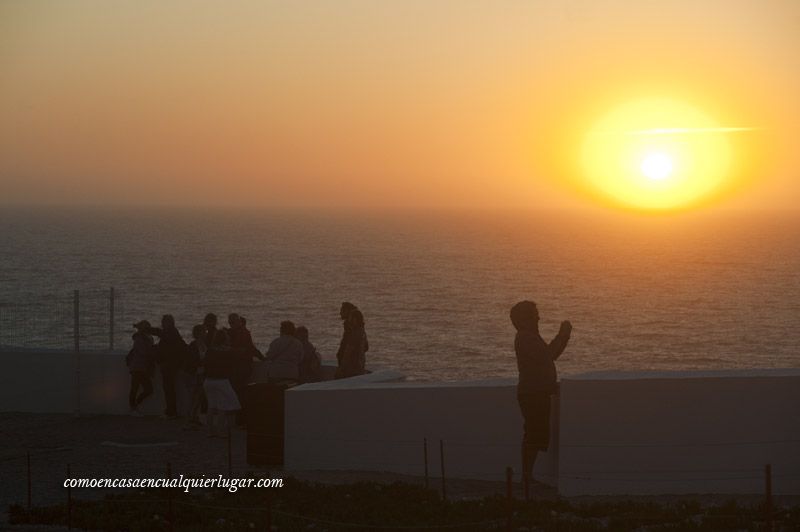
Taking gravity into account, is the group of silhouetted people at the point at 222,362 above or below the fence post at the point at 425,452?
above

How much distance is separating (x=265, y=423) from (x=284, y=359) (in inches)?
65.7

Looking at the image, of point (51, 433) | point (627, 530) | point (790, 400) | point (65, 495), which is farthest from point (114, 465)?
point (790, 400)

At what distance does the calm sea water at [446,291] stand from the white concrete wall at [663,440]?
8.85 meters

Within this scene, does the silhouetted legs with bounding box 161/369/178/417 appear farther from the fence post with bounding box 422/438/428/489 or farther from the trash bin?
the fence post with bounding box 422/438/428/489

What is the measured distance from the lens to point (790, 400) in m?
11.8

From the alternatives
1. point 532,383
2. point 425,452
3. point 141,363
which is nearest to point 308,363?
point 141,363

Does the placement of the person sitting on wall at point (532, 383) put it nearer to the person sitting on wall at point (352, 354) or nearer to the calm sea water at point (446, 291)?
the person sitting on wall at point (352, 354)

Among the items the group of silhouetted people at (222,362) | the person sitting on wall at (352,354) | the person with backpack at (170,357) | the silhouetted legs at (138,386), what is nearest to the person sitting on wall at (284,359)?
the group of silhouetted people at (222,362)

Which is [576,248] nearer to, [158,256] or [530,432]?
[158,256]

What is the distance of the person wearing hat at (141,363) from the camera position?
16766mm

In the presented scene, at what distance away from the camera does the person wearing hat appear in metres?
16.8

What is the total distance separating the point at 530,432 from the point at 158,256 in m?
129

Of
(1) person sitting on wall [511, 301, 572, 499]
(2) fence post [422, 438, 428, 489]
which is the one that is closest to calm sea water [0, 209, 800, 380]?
(2) fence post [422, 438, 428, 489]

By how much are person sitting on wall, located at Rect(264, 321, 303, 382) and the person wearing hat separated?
233 cm
